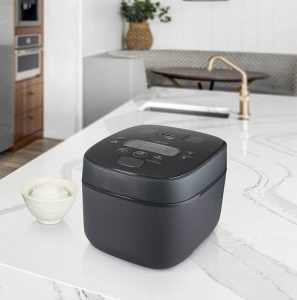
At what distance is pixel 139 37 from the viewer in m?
5.25

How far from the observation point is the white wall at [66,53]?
4410 mm

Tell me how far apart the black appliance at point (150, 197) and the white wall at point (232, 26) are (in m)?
4.54

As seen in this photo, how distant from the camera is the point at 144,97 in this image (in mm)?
2711

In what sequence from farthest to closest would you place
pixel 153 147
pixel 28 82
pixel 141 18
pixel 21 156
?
1. pixel 141 18
2. pixel 28 82
3. pixel 21 156
4. pixel 153 147

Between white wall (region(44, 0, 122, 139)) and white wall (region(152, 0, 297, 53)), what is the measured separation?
3.19 feet

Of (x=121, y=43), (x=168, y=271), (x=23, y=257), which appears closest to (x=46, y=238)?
(x=23, y=257)

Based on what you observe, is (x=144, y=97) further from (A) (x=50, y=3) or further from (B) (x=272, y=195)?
Answer: (A) (x=50, y=3)

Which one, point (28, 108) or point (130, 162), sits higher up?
point (130, 162)

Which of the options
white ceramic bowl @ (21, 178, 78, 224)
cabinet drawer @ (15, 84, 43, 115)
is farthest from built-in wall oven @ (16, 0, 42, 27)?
white ceramic bowl @ (21, 178, 78, 224)

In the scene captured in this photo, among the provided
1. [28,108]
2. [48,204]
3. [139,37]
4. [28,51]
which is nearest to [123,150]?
[48,204]

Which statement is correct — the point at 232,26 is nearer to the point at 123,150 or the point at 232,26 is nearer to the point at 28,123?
the point at 28,123

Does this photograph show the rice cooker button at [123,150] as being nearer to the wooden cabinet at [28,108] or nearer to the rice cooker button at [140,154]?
the rice cooker button at [140,154]

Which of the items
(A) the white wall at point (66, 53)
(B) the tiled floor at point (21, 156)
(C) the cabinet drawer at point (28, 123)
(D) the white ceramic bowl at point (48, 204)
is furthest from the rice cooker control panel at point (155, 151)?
(A) the white wall at point (66, 53)

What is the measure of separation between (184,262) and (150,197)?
0.17 meters
